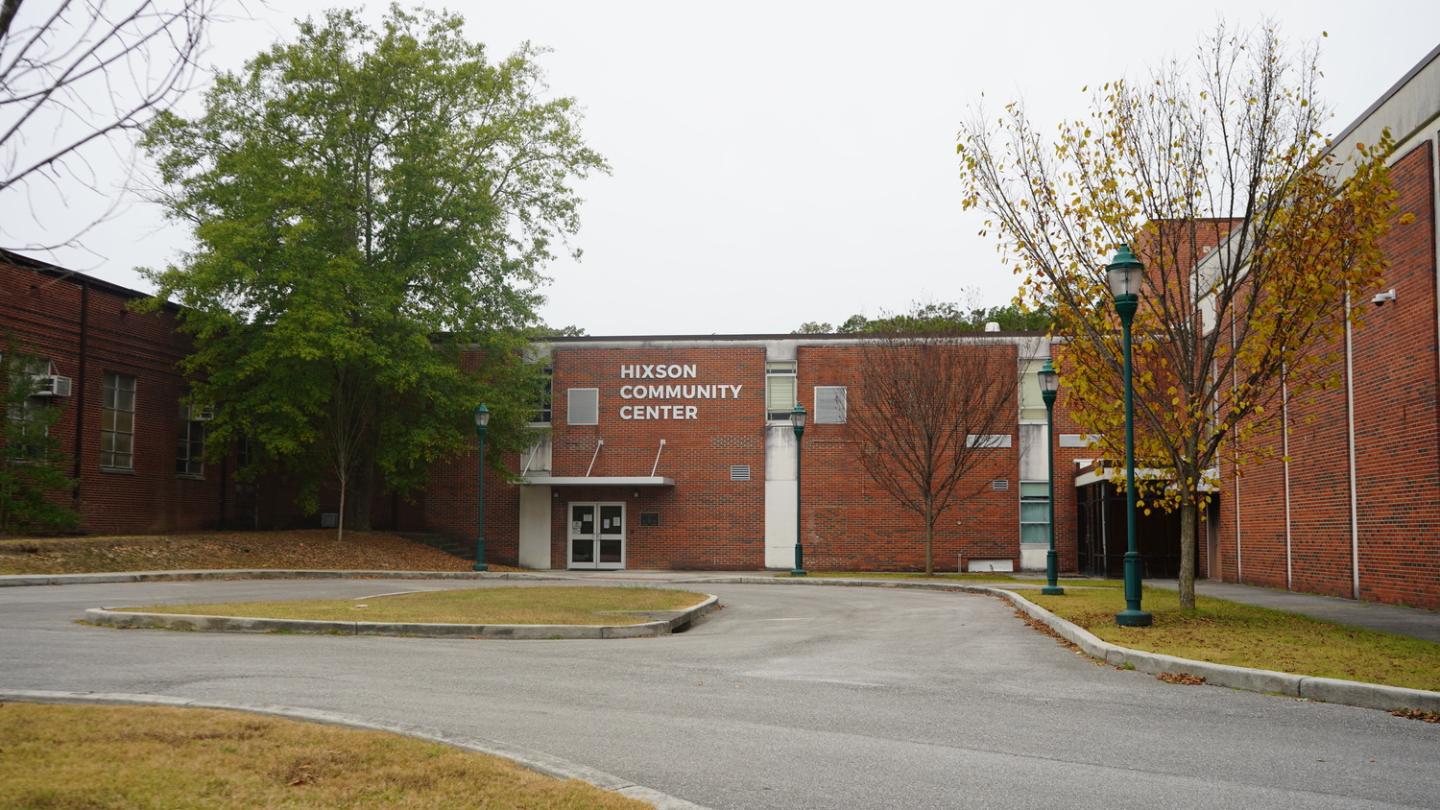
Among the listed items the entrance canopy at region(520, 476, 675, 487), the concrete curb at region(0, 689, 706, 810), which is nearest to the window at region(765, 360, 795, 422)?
the entrance canopy at region(520, 476, 675, 487)

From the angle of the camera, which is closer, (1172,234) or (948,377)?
(1172,234)

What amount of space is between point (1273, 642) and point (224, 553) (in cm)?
2275

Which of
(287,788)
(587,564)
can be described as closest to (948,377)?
(587,564)

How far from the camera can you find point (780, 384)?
36781mm

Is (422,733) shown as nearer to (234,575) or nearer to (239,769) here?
(239,769)

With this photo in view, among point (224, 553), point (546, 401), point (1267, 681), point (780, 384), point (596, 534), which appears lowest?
point (1267, 681)

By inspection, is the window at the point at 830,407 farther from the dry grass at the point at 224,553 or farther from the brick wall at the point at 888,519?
the dry grass at the point at 224,553

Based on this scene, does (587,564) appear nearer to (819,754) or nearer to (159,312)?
(159,312)

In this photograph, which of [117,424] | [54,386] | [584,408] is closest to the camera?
[54,386]

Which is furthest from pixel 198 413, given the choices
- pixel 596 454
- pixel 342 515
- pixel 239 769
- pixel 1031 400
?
pixel 239 769

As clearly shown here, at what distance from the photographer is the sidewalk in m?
14.7

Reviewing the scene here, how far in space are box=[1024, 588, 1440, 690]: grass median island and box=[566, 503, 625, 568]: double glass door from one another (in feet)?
66.1

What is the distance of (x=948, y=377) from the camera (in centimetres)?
3083

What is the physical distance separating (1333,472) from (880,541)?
1567 cm
